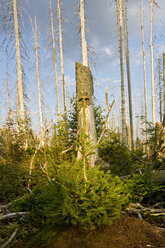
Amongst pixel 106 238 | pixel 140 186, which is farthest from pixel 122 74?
pixel 106 238

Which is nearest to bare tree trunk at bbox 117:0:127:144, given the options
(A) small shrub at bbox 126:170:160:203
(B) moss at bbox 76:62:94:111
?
(B) moss at bbox 76:62:94:111

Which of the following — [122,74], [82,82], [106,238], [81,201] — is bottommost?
[106,238]

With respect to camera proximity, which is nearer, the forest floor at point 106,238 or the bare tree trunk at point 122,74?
the forest floor at point 106,238

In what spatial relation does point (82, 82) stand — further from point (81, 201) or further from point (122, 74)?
point (122, 74)

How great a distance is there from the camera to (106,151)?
8914mm

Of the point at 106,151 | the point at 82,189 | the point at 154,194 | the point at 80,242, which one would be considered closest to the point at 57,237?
the point at 80,242

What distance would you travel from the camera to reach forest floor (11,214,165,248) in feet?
6.14

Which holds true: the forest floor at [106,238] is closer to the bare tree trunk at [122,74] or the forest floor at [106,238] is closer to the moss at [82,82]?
the moss at [82,82]

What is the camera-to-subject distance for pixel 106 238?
1.95 metres

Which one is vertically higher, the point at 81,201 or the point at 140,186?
the point at 81,201

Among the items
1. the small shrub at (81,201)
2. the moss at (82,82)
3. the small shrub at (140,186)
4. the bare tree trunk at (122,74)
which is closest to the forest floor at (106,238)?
the small shrub at (81,201)

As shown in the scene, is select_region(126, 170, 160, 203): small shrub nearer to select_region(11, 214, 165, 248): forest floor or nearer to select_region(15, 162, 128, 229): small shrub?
select_region(11, 214, 165, 248): forest floor

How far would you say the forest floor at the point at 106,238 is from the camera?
1870mm

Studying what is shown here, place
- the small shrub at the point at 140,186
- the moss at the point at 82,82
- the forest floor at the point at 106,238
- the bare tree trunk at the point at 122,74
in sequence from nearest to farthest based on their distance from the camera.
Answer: the forest floor at the point at 106,238
the small shrub at the point at 140,186
the moss at the point at 82,82
the bare tree trunk at the point at 122,74
